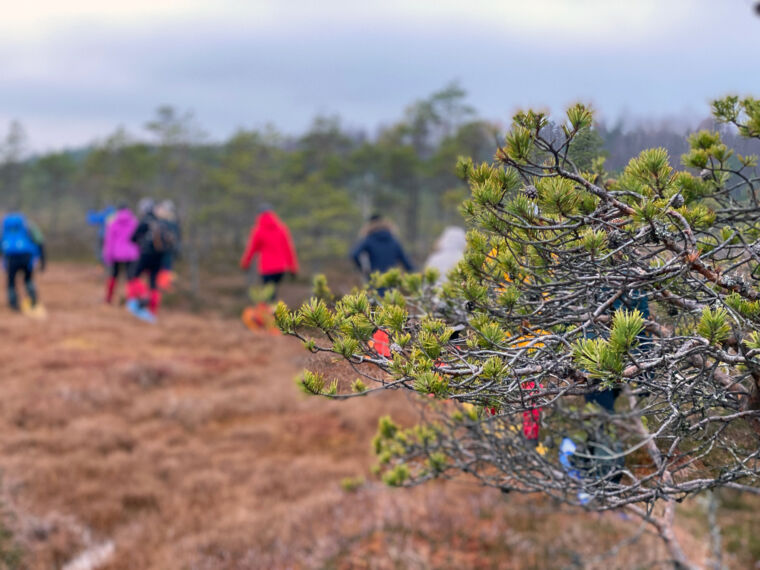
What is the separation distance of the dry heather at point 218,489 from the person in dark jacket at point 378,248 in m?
2.63

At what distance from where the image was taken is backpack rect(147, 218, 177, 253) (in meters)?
10.1

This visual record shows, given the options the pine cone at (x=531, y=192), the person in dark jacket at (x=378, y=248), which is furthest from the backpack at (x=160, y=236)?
the pine cone at (x=531, y=192)

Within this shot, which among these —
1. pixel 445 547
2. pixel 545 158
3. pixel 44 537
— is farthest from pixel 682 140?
pixel 44 537

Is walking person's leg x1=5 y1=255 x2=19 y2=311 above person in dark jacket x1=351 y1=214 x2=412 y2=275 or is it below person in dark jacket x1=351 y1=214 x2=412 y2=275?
below

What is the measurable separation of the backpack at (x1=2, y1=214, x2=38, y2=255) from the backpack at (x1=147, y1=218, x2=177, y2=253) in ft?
10.1

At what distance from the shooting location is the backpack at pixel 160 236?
1007cm

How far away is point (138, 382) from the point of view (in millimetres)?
10289

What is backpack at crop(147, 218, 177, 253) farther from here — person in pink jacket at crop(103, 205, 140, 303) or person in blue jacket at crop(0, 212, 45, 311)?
person in blue jacket at crop(0, 212, 45, 311)

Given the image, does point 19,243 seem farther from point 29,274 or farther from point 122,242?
point 122,242

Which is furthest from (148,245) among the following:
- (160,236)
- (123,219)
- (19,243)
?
(19,243)

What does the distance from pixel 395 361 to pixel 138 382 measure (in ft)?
32.5

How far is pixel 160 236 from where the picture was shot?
33.1 ft

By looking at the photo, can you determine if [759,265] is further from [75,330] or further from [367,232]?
[75,330]

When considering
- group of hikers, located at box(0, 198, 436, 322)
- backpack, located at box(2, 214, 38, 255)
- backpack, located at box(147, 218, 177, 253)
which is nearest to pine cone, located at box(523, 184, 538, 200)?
group of hikers, located at box(0, 198, 436, 322)
